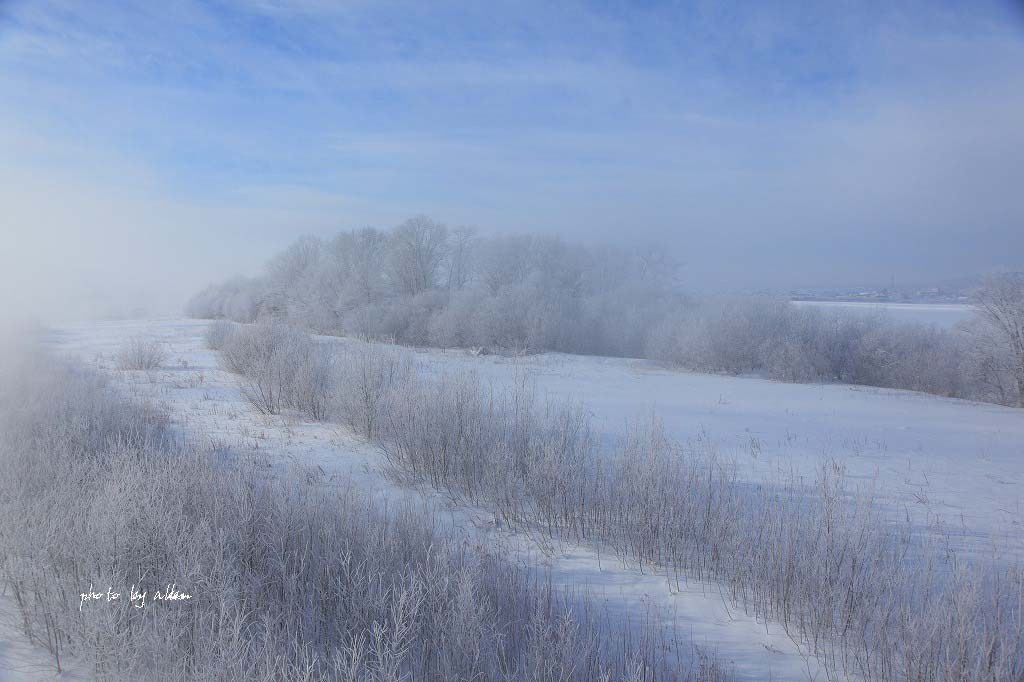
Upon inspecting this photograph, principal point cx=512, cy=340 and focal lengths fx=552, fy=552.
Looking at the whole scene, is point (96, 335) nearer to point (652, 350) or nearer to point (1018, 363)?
point (652, 350)

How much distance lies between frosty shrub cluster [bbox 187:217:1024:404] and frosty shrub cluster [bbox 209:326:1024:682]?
50.7ft

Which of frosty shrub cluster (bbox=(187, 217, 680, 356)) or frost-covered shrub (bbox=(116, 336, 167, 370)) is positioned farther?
frosty shrub cluster (bbox=(187, 217, 680, 356))

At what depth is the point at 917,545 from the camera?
14.4 feet

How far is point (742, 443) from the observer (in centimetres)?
806

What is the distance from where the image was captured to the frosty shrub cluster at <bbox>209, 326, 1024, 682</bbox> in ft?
8.89

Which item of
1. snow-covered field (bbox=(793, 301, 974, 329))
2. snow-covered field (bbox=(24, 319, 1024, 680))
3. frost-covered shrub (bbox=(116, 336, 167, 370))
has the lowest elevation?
snow-covered field (bbox=(24, 319, 1024, 680))

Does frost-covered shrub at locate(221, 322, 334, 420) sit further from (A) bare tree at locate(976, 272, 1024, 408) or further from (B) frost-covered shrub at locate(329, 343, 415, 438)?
(A) bare tree at locate(976, 272, 1024, 408)

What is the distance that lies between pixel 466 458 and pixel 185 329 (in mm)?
24591

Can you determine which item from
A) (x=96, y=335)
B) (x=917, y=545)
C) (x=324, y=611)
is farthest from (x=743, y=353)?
(x=96, y=335)

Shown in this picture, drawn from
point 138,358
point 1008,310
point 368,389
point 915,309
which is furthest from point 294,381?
point 915,309

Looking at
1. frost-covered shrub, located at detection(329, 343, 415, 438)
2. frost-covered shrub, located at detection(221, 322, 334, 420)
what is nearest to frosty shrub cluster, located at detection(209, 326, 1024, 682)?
frost-covered shrub, located at detection(329, 343, 415, 438)

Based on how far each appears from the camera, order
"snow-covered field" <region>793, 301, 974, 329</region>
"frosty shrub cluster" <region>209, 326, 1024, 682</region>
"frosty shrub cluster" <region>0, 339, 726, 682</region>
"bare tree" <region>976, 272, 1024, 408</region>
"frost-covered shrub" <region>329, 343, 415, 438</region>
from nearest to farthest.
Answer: "frosty shrub cluster" <region>0, 339, 726, 682</region> → "frosty shrub cluster" <region>209, 326, 1024, 682</region> → "frost-covered shrub" <region>329, 343, 415, 438</region> → "bare tree" <region>976, 272, 1024, 408</region> → "snow-covered field" <region>793, 301, 974, 329</region>

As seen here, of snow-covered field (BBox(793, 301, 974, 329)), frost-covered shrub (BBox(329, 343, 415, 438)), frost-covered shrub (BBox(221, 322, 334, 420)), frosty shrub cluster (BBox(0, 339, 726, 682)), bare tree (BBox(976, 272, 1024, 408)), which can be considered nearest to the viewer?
frosty shrub cluster (BBox(0, 339, 726, 682))

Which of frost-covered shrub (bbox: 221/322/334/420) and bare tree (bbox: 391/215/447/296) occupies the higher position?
bare tree (bbox: 391/215/447/296)
